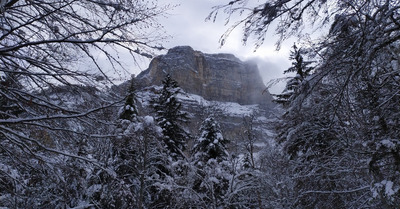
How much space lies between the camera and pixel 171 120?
14758 millimetres

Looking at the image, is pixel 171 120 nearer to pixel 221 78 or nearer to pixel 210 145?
pixel 210 145

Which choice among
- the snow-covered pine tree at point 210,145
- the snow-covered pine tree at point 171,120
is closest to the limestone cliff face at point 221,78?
the snow-covered pine tree at point 171,120

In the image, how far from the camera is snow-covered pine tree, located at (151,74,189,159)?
46.4 ft

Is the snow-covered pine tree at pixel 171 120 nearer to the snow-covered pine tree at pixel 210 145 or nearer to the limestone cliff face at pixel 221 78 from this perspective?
the snow-covered pine tree at pixel 210 145

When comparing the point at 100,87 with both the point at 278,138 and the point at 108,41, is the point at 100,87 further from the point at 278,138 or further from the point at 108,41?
the point at 278,138

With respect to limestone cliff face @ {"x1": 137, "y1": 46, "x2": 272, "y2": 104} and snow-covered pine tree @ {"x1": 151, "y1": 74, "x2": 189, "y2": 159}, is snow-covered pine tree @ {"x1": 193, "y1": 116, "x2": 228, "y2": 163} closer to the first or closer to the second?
snow-covered pine tree @ {"x1": 151, "y1": 74, "x2": 189, "y2": 159}

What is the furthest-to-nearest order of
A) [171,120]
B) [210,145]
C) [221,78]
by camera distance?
[221,78] < [171,120] < [210,145]

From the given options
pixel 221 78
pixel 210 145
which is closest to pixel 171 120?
pixel 210 145

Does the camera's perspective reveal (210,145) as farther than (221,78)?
No

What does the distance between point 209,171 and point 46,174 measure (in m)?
7.40

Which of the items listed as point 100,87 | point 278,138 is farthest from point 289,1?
point 278,138

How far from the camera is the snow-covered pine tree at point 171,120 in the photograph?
46.4 ft

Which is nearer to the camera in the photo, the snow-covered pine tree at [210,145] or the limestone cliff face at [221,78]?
the snow-covered pine tree at [210,145]

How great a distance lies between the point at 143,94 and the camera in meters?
3.54
